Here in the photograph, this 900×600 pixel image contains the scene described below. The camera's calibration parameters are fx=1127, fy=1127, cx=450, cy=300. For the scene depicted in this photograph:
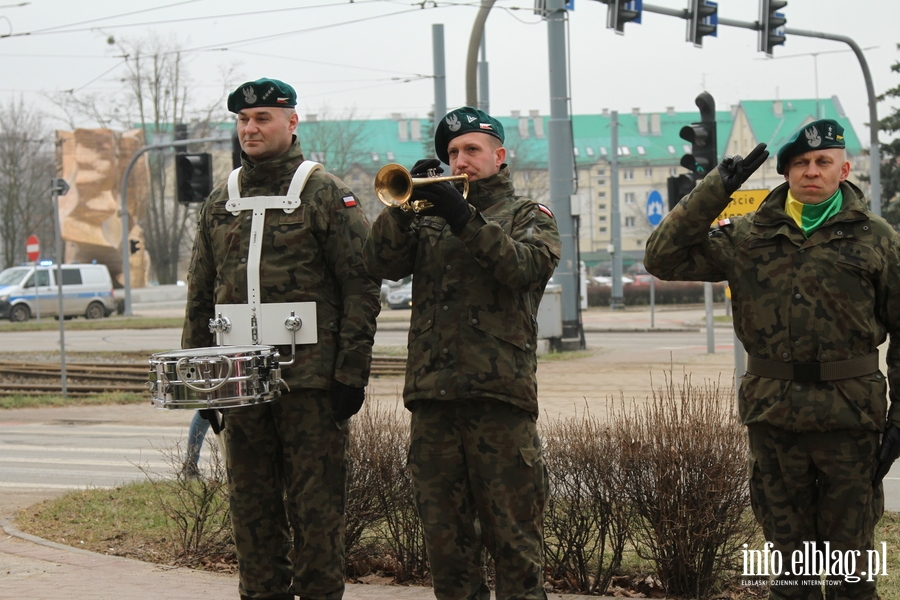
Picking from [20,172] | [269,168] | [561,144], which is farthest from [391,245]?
[20,172]

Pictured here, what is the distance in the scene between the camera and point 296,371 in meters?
4.66

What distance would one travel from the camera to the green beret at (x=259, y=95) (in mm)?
4789

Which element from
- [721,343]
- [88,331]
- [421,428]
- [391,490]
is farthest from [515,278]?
[88,331]

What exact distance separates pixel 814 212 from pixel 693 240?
0.47 m

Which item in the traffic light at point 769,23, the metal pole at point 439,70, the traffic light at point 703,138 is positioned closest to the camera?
the traffic light at point 703,138

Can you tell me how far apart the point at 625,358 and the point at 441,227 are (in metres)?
17.7

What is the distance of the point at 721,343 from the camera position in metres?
25.1

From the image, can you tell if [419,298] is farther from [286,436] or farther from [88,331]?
[88,331]

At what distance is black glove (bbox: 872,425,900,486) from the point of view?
13.8ft

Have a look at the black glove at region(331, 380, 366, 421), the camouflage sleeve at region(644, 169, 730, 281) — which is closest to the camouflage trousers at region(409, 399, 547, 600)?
the black glove at region(331, 380, 366, 421)

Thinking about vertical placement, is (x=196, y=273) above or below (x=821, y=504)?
above

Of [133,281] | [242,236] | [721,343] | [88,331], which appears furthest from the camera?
[133,281]

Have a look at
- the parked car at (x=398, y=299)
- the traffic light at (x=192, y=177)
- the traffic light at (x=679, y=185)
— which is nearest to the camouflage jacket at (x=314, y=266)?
the traffic light at (x=679, y=185)

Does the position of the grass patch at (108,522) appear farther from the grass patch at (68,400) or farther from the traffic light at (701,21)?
the traffic light at (701,21)
